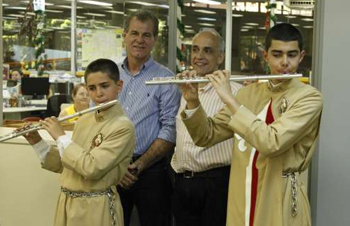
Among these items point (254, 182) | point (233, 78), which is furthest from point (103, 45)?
point (254, 182)

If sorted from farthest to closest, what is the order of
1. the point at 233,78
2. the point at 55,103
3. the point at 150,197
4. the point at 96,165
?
the point at 55,103
the point at 150,197
the point at 96,165
the point at 233,78

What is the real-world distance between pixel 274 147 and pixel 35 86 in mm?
6360

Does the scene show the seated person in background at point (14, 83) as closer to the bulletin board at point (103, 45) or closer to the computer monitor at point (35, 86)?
the computer monitor at point (35, 86)

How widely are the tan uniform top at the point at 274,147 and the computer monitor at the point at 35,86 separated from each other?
5.95 meters

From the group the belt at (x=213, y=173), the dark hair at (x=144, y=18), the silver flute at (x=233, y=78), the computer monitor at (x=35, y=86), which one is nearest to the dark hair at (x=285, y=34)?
the silver flute at (x=233, y=78)

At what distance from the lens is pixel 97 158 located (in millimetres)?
2281

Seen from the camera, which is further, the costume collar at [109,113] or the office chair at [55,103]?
the office chair at [55,103]

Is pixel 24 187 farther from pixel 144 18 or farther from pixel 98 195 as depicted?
pixel 144 18

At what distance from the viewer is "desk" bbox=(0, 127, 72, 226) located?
3.19 m

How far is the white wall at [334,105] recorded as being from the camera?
9.02 ft

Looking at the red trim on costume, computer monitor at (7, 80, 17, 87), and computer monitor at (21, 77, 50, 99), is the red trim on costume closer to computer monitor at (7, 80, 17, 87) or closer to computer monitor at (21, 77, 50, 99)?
computer monitor at (7, 80, 17, 87)

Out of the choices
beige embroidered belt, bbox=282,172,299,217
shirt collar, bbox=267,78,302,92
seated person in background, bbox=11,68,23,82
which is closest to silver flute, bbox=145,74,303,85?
shirt collar, bbox=267,78,302,92

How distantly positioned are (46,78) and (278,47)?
6266 mm

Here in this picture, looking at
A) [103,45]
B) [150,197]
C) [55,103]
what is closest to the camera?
[150,197]
